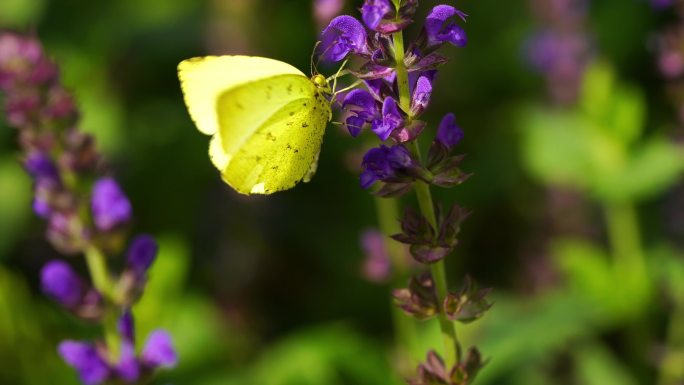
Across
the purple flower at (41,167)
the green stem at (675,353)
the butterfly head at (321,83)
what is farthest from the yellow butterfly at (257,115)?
the green stem at (675,353)

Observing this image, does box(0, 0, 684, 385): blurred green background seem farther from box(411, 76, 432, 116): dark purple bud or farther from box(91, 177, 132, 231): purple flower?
box(411, 76, 432, 116): dark purple bud

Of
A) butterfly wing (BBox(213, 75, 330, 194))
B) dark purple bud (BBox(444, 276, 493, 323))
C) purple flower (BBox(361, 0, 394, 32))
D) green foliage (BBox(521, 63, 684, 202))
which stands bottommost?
green foliage (BBox(521, 63, 684, 202))

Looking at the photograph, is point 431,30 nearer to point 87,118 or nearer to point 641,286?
point 641,286

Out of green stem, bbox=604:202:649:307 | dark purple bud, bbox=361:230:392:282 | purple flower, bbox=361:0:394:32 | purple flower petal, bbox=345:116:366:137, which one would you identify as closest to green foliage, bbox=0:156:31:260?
dark purple bud, bbox=361:230:392:282

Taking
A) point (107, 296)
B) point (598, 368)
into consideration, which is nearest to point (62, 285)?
point (107, 296)

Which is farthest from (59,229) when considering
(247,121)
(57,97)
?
(247,121)
